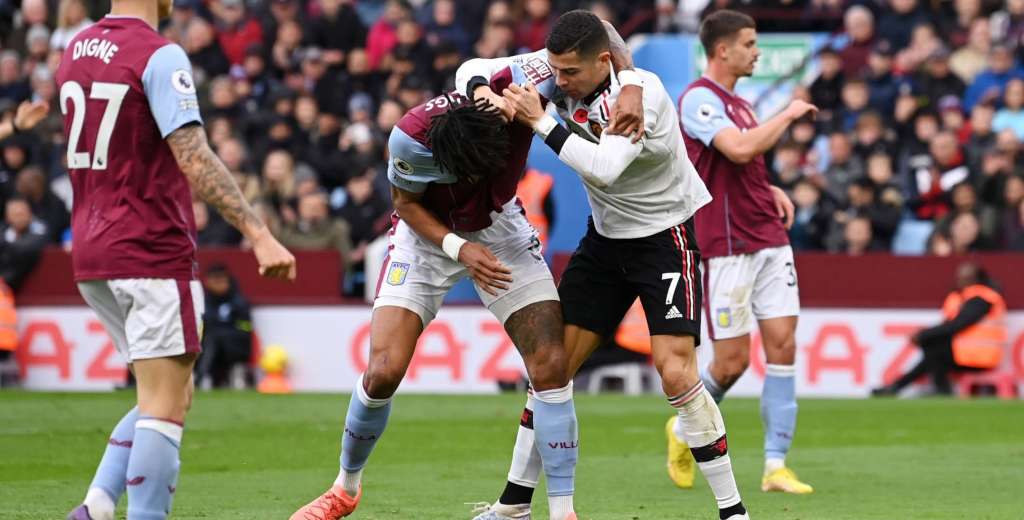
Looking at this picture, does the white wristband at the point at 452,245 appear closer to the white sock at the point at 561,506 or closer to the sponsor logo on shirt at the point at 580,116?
the sponsor logo on shirt at the point at 580,116

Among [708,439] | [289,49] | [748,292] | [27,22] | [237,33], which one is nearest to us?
[708,439]

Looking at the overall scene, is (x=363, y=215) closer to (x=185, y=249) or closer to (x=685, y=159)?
(x=685, y=159)

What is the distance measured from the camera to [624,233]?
26.3 feet

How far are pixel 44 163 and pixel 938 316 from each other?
429 inches

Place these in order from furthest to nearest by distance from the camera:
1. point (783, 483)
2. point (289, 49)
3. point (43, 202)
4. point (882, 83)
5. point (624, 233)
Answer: point (289, 49) → point (882, 83) → point (43, 202) → point (783, 483) → point (624, 233)

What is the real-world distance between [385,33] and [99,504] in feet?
53.2

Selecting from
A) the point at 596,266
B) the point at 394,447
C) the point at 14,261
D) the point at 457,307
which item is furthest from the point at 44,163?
the point at 596,266

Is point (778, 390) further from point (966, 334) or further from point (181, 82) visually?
point (966, 334)

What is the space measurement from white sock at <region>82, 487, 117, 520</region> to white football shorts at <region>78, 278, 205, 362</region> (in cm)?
61

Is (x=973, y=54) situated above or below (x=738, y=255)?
below

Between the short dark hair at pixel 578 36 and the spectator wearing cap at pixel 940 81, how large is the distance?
12.6 metres

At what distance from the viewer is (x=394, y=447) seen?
39.1 feet

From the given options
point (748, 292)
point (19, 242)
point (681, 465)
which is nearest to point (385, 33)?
point (19, 242)

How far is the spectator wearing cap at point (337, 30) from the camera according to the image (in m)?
22.7
